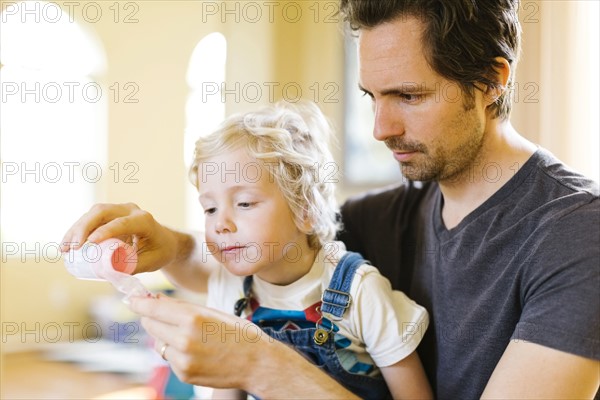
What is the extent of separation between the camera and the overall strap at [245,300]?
151 cm

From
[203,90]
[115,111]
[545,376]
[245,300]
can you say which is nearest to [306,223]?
[245,300]

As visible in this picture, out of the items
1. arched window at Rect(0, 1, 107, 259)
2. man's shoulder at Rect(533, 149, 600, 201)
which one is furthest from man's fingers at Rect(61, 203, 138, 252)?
arched window at Rect(0, 1, 107, 259)

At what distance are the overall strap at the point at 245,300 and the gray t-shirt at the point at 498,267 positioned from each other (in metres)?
0.34

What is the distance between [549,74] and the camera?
2.02 meters

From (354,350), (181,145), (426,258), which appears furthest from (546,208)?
(181,145)

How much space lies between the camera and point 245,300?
4.96 ft

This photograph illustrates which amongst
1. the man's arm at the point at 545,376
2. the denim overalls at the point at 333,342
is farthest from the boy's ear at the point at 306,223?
the man's arm at the point at 545,376

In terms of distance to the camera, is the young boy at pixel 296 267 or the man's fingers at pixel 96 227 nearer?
the man's fingers at pixel 96 227

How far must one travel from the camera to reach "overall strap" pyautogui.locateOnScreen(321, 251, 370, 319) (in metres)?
1.39

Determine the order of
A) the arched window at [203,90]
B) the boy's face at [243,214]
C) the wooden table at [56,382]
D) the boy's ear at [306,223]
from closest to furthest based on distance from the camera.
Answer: the boy's face at [243,214] → the boy's ear at [306,223] → the wooden table at [56,382] → the arched window at [203,90]

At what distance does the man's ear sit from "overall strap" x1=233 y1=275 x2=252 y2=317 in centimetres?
67

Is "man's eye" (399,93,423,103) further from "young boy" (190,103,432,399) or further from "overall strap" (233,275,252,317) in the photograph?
"overall strap" (233,275,252,317)

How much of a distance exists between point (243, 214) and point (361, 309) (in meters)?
0.32

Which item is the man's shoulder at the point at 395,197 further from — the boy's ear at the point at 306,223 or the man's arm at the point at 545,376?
the man's arm at the point at 545,376
